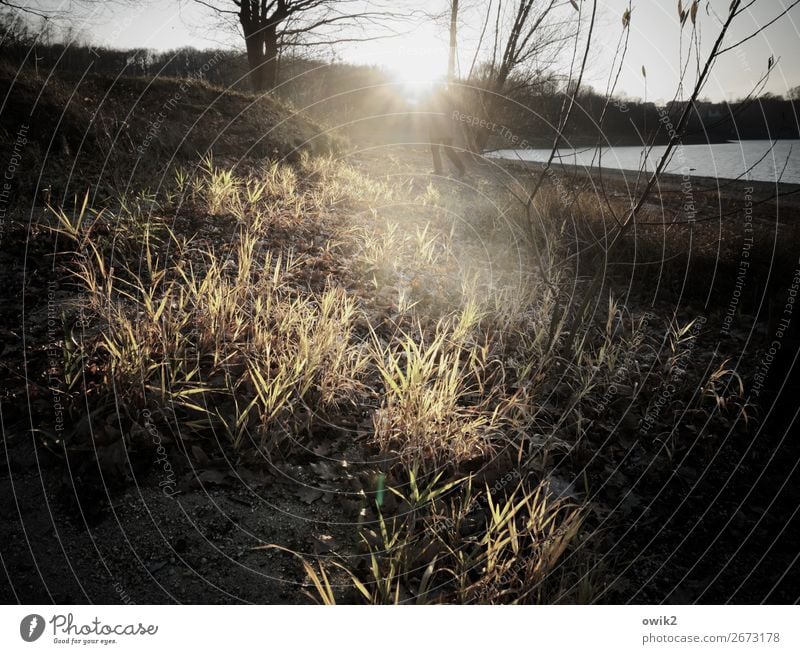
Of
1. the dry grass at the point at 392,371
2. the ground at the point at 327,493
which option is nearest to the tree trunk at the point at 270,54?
the dry grass at the point at 392,371

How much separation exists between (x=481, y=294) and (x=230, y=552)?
121 inches

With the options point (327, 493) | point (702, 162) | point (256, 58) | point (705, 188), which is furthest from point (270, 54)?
point (702, 162)

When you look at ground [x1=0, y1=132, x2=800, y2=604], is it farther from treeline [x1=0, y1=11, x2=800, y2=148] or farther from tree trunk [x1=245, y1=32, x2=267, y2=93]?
tree trunk [x1=245, y1=32, x2=267, y2=93]

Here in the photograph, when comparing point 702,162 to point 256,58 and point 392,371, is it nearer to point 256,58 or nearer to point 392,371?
point 256,58

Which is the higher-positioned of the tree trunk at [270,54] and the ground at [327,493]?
the tree trunk at [270,54]

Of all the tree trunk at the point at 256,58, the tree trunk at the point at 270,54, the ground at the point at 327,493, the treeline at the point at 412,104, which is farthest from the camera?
the tree trunk at the point at 256,58

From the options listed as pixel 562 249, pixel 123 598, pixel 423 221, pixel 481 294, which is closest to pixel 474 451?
pixel 123 598

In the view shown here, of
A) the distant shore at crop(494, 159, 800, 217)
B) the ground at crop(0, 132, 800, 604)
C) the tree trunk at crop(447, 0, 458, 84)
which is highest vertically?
the tree trunk at crop(447, 0, 458, 84)

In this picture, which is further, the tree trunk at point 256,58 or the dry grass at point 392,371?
the tree trunk at point 256,58

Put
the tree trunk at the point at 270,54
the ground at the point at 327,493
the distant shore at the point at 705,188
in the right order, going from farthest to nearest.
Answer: the tree trunk at the point at 270,54 < the distant shore at the point at 705,188 < the ground at the point at 327,493

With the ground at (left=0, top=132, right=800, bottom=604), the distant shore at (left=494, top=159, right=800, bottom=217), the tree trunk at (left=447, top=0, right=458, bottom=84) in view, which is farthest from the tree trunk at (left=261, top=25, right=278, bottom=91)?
the ground at (left=0, top=132, right=800, bottom=604)

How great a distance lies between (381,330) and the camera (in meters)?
3.13

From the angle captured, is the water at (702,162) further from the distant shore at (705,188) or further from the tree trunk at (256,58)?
the tree trunk at (256,58)
